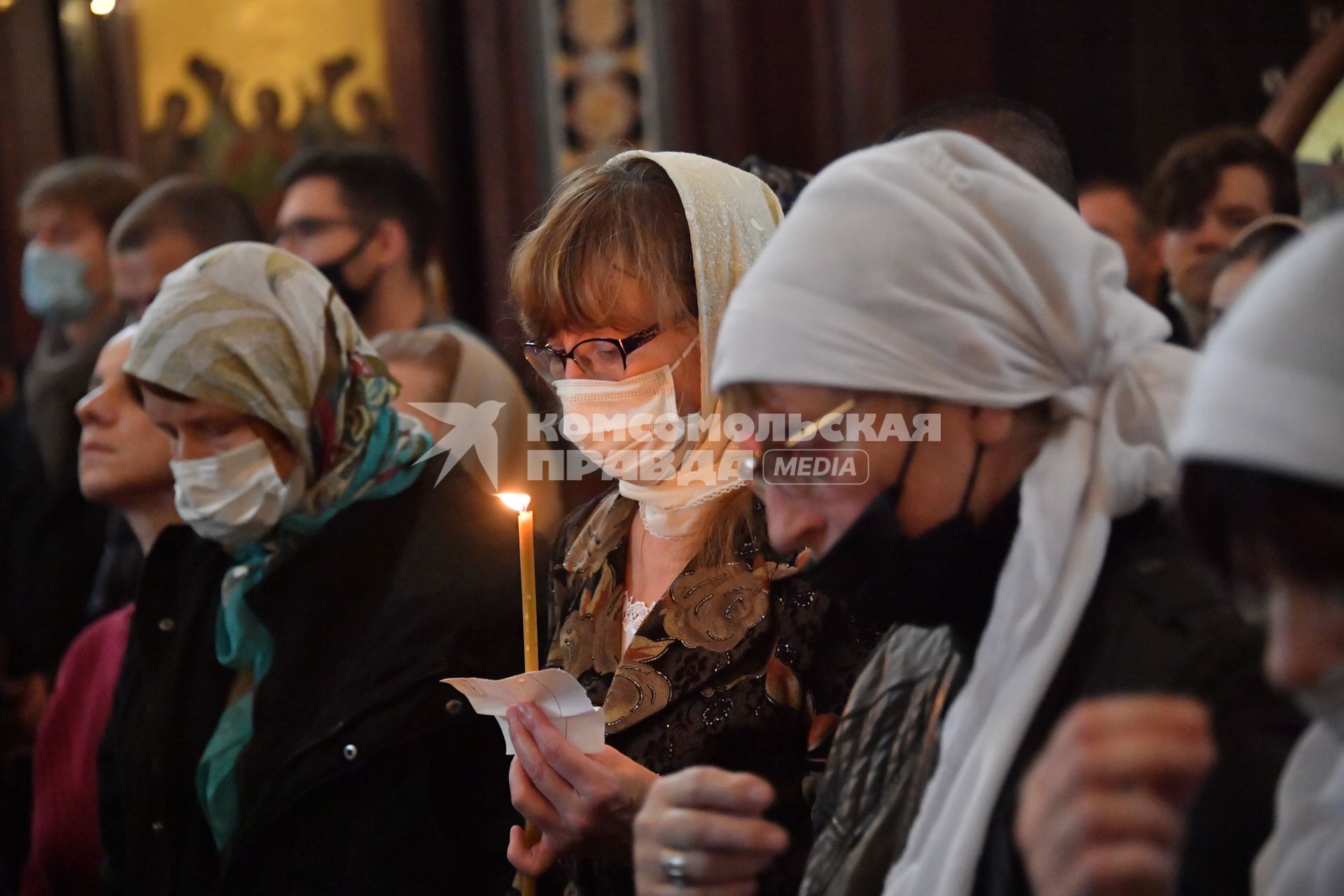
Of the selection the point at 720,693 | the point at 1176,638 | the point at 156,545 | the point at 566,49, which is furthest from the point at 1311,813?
the point at 566,49

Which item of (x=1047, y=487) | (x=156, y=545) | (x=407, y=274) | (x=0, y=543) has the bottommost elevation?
(x=0, y=543)

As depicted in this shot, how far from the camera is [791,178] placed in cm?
345

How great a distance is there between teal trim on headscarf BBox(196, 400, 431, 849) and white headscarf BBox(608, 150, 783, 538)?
87cm

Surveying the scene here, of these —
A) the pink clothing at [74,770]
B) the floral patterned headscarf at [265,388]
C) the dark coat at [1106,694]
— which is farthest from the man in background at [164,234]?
the dark coat at [1106,694]

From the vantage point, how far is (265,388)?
3.06 meters

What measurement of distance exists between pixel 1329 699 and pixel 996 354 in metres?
0.51

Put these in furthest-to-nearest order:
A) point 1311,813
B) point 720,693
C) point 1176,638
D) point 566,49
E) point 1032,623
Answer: point 566,49
point 720,693
point 1032,623
point 1176,638
point 1311,813

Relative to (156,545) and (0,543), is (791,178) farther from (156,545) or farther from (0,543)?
(0,543)

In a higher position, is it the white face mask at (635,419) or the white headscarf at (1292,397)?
the white headscarf at (1292,397)

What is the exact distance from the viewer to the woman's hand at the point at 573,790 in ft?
6.88

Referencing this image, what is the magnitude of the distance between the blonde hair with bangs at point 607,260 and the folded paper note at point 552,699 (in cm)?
58

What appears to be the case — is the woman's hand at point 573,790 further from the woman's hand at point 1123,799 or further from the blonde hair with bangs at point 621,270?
the woman's hand at point 1123,799

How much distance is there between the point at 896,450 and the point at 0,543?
3.86m

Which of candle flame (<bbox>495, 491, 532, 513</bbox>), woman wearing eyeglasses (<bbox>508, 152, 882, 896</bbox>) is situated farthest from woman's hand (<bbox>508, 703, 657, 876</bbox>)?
candle flame (<bbox>495, 491, 532, 513</bbox>)
